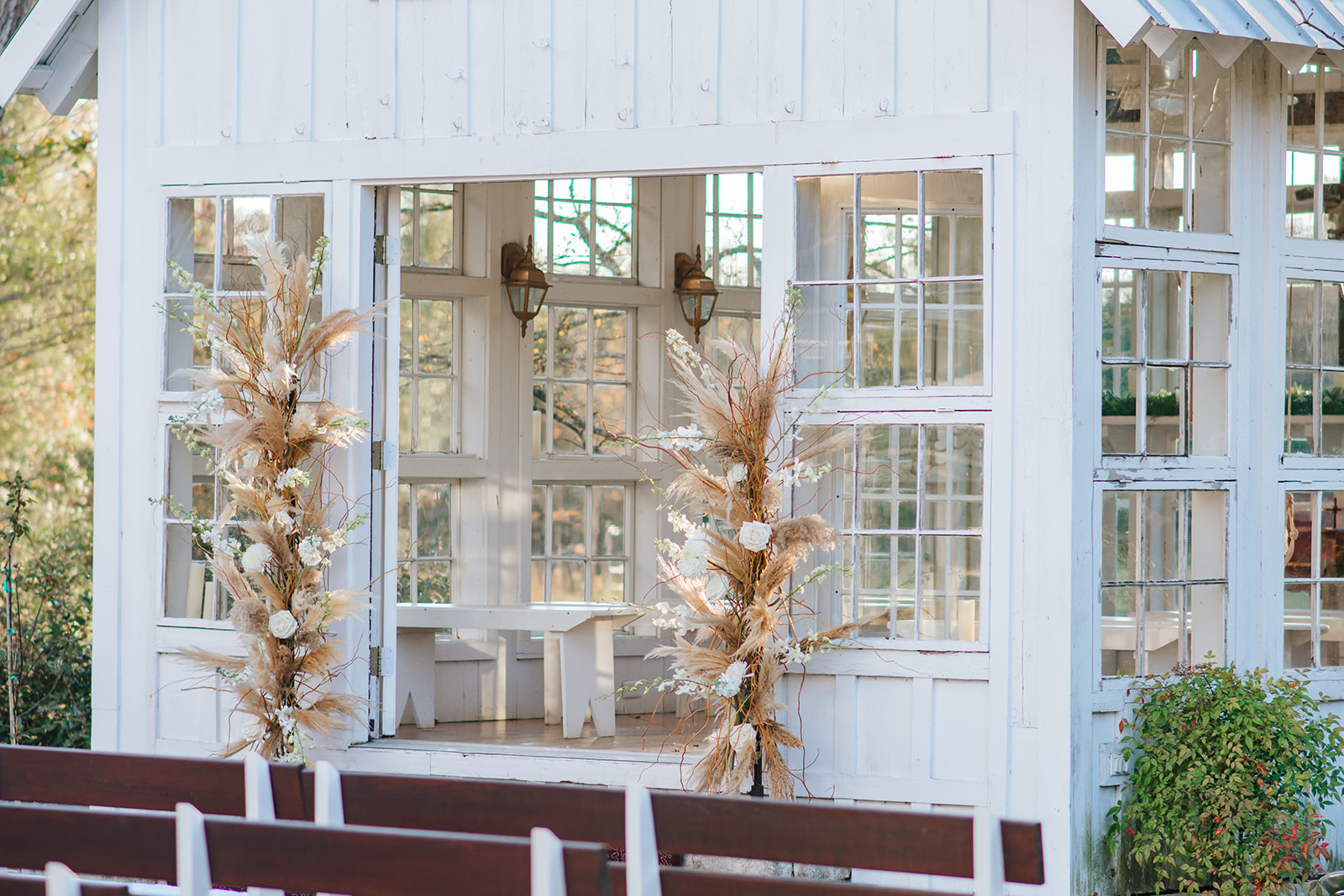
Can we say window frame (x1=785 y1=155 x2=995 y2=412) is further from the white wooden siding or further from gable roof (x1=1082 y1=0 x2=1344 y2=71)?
gable roof (x1=1082 y1=0 x2=1344 y2=71)

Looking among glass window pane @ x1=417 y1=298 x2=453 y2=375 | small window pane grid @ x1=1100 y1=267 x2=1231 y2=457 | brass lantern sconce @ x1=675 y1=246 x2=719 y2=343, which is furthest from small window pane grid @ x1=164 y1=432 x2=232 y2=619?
small window pane grid @ x1=1100 y1=267 x2=1231 y2=457

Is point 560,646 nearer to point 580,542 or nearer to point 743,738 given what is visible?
point 580,542

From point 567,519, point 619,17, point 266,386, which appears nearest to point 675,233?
point 567,519

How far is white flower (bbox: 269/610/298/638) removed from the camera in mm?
5156

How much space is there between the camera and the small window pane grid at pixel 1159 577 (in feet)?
16.5

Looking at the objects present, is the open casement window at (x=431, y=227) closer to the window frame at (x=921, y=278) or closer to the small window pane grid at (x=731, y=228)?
the small window pane grid at (x=731, y=228)

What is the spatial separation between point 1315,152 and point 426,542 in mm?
4626

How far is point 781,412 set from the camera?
5.09m

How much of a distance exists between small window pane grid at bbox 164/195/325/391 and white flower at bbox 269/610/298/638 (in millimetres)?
1131

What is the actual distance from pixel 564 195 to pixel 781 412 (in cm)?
312

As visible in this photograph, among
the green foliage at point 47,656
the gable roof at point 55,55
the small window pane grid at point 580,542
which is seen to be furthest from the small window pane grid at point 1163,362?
the green foliage at point 47,656

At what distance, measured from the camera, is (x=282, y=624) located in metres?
5.16

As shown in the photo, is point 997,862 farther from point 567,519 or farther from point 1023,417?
point 567,519

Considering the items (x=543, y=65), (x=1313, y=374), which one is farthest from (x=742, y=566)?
(x=1313, y=374)
